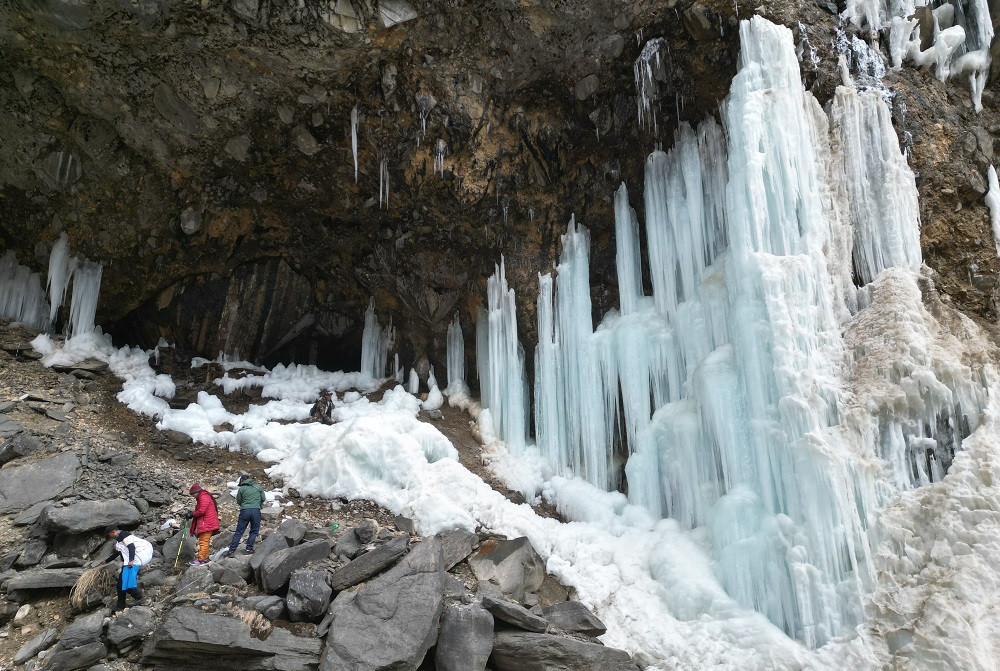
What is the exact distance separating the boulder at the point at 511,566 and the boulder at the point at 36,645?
17.3ft

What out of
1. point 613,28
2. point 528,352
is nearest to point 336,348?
point 528,352

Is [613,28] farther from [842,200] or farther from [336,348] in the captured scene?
[336,348]

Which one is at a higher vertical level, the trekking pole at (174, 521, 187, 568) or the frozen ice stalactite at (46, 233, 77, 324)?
the frozen ice stalactite at (46, 233, 77, 324)

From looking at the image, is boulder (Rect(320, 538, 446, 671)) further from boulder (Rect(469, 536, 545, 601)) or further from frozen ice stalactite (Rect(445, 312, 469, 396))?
frozen ice stalactite (Rect(445, 312, 469, 396))

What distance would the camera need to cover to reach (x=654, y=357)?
1148 centimetres

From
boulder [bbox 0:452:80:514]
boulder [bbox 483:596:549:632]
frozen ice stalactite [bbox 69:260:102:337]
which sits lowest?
boulder [bbox 483:596:549:632]

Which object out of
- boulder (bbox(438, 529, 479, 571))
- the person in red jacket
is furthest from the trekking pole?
boulder (bbox(438, 529, 479, 571))

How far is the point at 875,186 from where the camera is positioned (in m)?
9.14

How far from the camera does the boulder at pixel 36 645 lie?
21.5ft

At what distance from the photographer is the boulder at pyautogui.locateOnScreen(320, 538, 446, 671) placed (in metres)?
6.43

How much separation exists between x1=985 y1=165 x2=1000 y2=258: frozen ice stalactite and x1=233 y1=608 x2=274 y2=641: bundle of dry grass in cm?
1217

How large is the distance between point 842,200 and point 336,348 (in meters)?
14.1

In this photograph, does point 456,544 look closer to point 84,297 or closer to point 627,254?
point 627,254

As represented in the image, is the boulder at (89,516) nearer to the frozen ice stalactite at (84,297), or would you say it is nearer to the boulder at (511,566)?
the boulder at (511,566)
